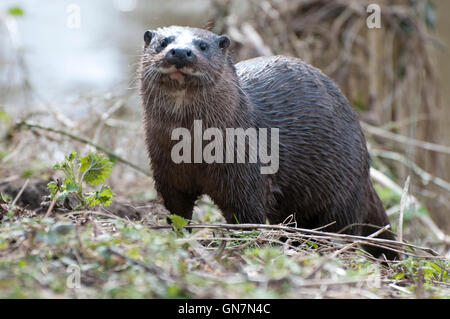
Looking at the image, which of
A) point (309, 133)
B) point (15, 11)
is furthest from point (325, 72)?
point (15, 11)

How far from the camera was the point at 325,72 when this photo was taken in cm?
627

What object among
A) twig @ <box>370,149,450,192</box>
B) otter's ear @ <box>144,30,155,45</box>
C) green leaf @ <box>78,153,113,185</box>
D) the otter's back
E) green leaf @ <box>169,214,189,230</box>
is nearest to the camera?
green leaf @ <box>169,214,189,230</box>

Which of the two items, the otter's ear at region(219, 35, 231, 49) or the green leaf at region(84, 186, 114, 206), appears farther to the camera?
the otter's ear at region(219, 35, 231, 49)

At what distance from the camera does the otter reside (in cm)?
290

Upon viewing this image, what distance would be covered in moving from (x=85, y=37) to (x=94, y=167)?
25.9 feet

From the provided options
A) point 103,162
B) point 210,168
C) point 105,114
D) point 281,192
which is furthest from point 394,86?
point 103,162

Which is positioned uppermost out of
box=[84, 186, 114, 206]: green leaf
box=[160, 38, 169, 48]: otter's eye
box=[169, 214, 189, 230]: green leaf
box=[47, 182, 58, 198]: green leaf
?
box=[160, 38, 169, 48]: otter's eye

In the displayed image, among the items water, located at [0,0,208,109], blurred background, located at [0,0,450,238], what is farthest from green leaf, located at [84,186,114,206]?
water, located at [0,0,208,109]

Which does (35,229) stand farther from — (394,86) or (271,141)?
(394,86)

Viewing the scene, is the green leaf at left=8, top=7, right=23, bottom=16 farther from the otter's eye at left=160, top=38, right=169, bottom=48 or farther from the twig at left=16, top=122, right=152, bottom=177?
the otter's eye at left=160, top=38, right=169, bottom=48

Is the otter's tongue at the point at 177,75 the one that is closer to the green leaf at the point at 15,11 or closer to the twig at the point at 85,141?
the twig at the point at 85,141

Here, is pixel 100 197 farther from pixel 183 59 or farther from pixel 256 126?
pixel 256 126

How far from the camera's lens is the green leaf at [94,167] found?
9.17 feet

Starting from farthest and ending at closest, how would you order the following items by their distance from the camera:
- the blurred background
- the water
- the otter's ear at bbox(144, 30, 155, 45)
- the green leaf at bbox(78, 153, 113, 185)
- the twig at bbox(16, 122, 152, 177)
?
the water → the blurred background → the twig at bbox(16, 122, 152, 177) → the otter's ear at bbox(144, 30, 155, 45) → the green leaf at bbox(78, 153, 113, 185)
